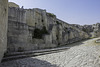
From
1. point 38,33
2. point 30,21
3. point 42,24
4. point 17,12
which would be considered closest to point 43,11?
point 42,24

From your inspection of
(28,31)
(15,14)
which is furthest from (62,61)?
(15,14)

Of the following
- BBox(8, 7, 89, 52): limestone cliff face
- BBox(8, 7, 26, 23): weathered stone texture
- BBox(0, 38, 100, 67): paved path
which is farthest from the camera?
BBox(8, 7, 26, 23): weathered stone texture

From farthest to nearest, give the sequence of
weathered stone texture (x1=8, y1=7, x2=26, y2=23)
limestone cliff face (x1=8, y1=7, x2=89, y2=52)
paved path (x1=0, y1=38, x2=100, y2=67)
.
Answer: weathered stone texture (x1=8, y1=7, x2=26, y2=23), limestone cliff face (x1=8, y1=7, x2=89, y2=52), paved path (x1=0, y1=38, x2=100, y2=67)

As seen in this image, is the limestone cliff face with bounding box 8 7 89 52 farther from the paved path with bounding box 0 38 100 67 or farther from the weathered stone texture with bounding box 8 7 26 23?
the paved path with bounding box 0 38 100 67

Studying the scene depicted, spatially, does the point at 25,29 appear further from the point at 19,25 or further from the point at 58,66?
the point at 58,66

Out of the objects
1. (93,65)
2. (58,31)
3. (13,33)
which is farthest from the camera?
(58,31)

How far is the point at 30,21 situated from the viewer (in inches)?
473

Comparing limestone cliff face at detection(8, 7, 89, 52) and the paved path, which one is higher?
limestone cliff face at detection(8, 7, 89, 52)

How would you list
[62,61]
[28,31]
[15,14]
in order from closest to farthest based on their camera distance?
[62,61] → [15,14] → [28,31]

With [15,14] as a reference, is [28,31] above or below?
below

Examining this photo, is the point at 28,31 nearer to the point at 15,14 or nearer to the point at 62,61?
the point at 15,14

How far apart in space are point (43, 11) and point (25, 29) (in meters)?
7.18

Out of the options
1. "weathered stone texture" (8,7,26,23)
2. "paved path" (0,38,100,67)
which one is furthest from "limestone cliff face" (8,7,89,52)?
"paved path" (0,38,100,67)

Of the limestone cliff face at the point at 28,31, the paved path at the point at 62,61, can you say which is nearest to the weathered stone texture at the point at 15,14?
the limestone cliff face at the point at 28,31
